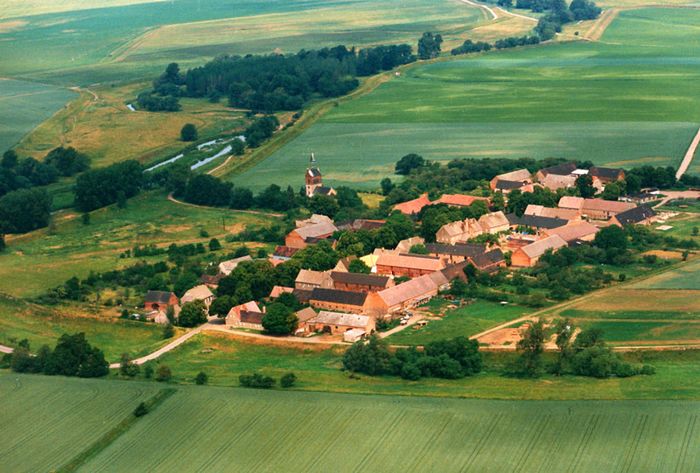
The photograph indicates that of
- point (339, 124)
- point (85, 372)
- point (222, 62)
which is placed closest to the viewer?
point (85, 372)

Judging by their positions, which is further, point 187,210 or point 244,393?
point 187,210

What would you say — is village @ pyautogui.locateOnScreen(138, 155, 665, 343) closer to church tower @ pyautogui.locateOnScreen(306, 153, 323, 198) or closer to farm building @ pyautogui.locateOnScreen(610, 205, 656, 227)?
farm building @ pyautogui.locateOnScreen(610, 205, 656, 227)

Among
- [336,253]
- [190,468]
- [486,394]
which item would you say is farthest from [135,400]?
[336,253]

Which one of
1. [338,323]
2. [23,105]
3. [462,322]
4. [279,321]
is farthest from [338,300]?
[23,105]

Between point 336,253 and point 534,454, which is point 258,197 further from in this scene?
point 534,454

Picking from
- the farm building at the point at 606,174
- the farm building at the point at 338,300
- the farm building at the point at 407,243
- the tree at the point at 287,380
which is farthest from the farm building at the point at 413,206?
the tree at the point at 287,380

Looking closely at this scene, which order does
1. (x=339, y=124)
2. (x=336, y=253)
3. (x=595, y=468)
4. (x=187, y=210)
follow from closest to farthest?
(x=595, y=468) < (x=336, y=253) < (x=187, y=210) < (x=339, y=124)

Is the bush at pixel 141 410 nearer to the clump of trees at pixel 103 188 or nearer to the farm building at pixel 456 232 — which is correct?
the farm building at pixel 456 232
